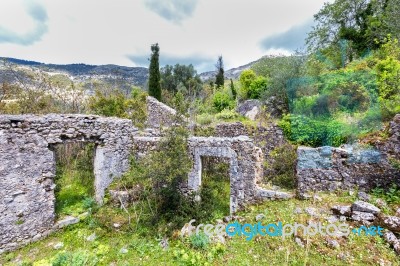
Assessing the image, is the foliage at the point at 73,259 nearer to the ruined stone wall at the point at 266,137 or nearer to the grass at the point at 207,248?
the grass at the point at 207,248

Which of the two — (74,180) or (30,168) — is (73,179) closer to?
(74,180)

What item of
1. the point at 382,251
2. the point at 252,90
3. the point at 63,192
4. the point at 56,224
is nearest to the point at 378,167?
the point at 382,251

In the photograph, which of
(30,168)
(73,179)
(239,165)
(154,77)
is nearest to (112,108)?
(73,179)

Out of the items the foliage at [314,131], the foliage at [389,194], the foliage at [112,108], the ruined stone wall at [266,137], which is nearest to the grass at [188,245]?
the foliage at [389,194]

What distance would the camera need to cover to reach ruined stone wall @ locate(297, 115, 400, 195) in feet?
17.9

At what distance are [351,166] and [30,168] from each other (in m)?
8.97

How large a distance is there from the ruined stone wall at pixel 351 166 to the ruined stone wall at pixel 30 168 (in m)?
7.00

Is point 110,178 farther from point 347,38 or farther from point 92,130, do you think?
point 347,38

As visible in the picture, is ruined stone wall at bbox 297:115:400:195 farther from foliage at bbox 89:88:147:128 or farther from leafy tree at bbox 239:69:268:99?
leafy tree at bbox 239:69:268:99

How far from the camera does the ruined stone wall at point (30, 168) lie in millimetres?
5543

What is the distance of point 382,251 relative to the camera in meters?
4.11

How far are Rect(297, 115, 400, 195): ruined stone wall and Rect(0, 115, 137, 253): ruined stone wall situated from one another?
7004 millimetres

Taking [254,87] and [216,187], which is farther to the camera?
[254,87]

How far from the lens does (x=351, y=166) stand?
5.71 metres
